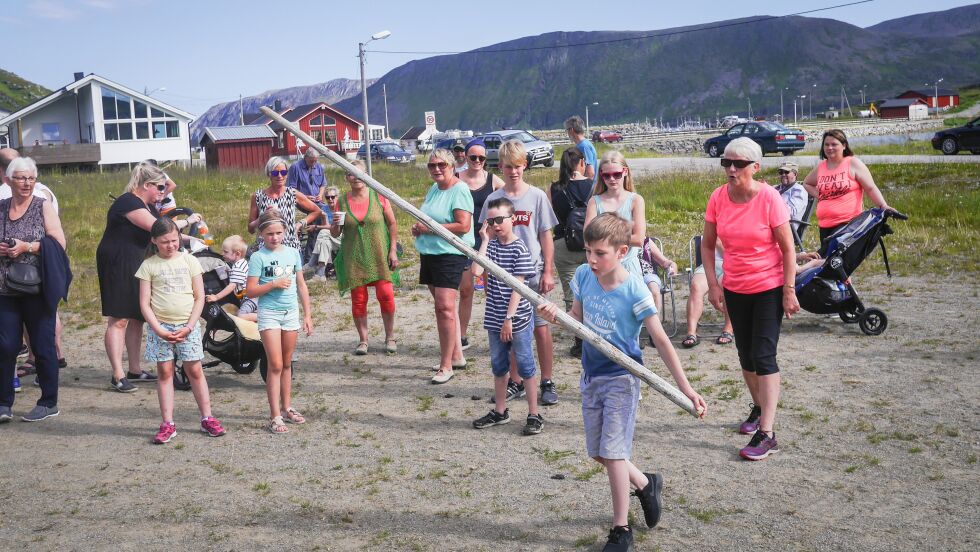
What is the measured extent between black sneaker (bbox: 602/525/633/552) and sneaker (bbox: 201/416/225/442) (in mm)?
3487

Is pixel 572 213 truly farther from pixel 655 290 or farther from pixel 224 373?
pixel 224 373

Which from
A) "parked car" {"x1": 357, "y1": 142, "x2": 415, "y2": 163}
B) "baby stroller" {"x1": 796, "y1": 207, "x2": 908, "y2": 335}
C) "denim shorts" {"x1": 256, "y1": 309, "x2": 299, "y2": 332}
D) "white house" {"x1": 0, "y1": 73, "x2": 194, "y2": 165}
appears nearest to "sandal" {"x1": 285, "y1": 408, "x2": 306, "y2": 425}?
"denim shorts" {"x1": 256, "y1": 309, "x2": 299, "y2": 332}

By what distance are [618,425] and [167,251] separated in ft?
12.8

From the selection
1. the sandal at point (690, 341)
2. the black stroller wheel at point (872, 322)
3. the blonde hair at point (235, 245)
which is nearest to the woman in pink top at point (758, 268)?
→ the sandal at point (690, 341)

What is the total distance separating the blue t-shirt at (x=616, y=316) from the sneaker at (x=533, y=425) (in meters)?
1.80

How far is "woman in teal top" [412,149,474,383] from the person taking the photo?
792 cm

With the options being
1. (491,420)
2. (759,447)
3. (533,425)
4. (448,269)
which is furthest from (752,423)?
(448,269)

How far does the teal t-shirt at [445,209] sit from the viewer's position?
8.00m

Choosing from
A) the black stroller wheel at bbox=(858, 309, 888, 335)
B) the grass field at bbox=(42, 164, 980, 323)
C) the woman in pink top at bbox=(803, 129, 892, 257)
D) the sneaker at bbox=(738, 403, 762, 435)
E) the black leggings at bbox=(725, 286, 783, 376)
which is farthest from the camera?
the grass field at bbox=(42, 164, 980, 323)

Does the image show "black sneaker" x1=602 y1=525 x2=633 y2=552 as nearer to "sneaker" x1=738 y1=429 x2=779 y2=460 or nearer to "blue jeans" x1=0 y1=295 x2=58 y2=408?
"sneaker" x1=738 y1=429 x2=779 y2=460

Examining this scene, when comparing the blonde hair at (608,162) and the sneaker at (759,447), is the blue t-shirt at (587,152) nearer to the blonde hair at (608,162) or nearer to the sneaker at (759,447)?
the blonde hair at (608,162)

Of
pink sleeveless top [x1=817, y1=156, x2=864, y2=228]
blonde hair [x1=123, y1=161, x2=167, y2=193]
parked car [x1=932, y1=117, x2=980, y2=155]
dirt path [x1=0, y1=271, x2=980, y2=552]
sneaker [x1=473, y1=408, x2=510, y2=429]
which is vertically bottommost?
dirt path [x1=0, y1=271, x2=980, y2=552]

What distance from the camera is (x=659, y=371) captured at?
26.7ft

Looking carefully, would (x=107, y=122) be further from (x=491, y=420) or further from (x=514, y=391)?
(x=491, y=420)
